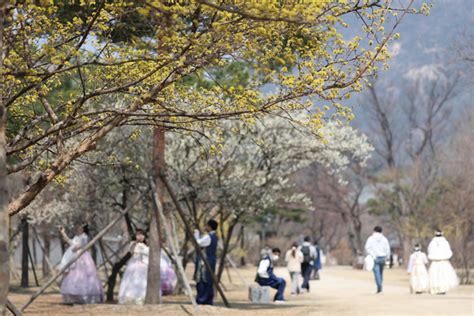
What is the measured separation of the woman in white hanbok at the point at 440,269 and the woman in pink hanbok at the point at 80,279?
9311 mm

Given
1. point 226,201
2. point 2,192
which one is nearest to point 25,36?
point 2,192

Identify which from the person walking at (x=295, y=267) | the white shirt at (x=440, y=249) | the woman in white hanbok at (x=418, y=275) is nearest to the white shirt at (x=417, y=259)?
the woman in white hanbok at (x=418, y=275)

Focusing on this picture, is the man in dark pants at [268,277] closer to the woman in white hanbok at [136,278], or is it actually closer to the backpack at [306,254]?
the woman in white hanbok at [136,278]

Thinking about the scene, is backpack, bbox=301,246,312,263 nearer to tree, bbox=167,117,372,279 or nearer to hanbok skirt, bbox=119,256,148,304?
tree, bbox=167,117,372,279

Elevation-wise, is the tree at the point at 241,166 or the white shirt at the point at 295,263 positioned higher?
the tree at the point at 241,166

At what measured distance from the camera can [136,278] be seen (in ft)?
61.7

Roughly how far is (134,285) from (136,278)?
0.16m

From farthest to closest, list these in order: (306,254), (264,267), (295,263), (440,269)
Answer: (306,254)
(295,263)
(440,269)
(264,267)

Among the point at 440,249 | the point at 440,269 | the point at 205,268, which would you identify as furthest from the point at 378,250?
the point at 205,268

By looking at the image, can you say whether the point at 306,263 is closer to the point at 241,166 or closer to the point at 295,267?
the point at 295,267

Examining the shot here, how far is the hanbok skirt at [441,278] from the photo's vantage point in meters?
23.4

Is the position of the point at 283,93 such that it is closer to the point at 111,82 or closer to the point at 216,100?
the point at 216,100

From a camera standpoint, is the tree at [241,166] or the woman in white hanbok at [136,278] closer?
the woman in white hanbok at [136,278]

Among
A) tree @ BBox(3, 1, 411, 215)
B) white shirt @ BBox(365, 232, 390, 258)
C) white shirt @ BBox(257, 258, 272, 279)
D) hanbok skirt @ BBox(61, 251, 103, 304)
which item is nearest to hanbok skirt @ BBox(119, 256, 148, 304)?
hanbok skirt @ BBox(61, 251, 103, 304)
